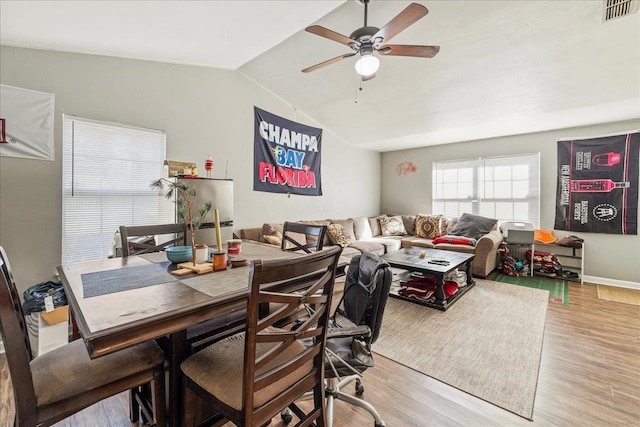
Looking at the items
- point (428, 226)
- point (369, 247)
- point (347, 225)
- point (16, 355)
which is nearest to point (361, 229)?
point (347, 225)

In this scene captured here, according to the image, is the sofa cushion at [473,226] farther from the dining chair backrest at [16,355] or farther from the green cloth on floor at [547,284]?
the dining chair backrest at [16,355]

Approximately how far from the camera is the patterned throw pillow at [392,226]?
18.2 ft

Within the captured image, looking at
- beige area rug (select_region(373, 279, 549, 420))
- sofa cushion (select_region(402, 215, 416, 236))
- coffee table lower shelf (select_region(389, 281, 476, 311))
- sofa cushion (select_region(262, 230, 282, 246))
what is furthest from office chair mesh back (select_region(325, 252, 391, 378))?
sofa cushion (select_region(402, 215, 416, 236))

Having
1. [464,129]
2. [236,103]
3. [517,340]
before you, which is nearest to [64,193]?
[236,103]

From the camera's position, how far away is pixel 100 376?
3.43 ft

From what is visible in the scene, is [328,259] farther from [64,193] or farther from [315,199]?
[315,199]

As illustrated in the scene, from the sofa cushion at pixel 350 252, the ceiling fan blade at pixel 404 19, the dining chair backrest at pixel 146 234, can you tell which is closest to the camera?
the ceiling fan blade at pixel 404 19

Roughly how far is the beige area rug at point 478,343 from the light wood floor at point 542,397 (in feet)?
0.26

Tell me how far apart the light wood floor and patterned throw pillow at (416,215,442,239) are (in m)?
2.92

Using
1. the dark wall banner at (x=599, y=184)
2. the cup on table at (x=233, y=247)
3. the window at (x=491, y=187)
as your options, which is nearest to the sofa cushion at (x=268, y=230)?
the cup on table at (x=233, y=247)

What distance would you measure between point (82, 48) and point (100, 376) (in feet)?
9.11

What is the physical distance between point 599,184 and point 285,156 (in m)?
4.70

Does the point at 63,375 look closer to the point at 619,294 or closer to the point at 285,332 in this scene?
the point at 285,332

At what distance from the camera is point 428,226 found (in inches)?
209
